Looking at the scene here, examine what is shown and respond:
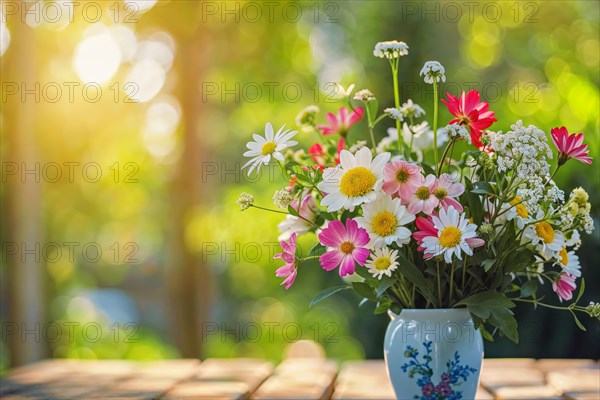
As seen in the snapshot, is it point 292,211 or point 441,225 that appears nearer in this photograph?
point 441,225

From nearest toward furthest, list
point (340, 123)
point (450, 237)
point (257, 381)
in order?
point (450, 237) < point (340, 123) < point (257, 381)

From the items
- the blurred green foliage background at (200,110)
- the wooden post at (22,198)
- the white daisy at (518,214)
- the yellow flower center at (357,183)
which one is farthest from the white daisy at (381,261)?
the wooden post at (22,198)

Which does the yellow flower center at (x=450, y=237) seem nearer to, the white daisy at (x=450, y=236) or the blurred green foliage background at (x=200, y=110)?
the white daisy at (x=450, y=236)

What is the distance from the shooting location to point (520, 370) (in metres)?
2.04

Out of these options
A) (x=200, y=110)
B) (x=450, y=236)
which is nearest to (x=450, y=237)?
(x=450, y=236)

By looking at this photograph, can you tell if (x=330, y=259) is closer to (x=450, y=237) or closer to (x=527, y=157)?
(x=450, y=237)

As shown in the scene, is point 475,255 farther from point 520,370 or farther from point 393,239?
point 520,370

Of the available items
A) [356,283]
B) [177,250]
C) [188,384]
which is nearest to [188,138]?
[177,250]

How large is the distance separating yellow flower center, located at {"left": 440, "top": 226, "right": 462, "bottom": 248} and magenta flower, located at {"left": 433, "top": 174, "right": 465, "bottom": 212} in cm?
5

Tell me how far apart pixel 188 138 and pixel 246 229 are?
3.18 feet

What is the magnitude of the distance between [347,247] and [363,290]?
0.43ft

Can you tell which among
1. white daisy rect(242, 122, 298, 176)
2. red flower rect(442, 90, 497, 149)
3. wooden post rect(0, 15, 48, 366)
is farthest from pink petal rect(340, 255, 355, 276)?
wooden post rect(0, 15, 48, 366)

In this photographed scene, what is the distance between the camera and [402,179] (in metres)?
1.30

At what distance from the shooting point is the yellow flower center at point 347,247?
128 centimetres
